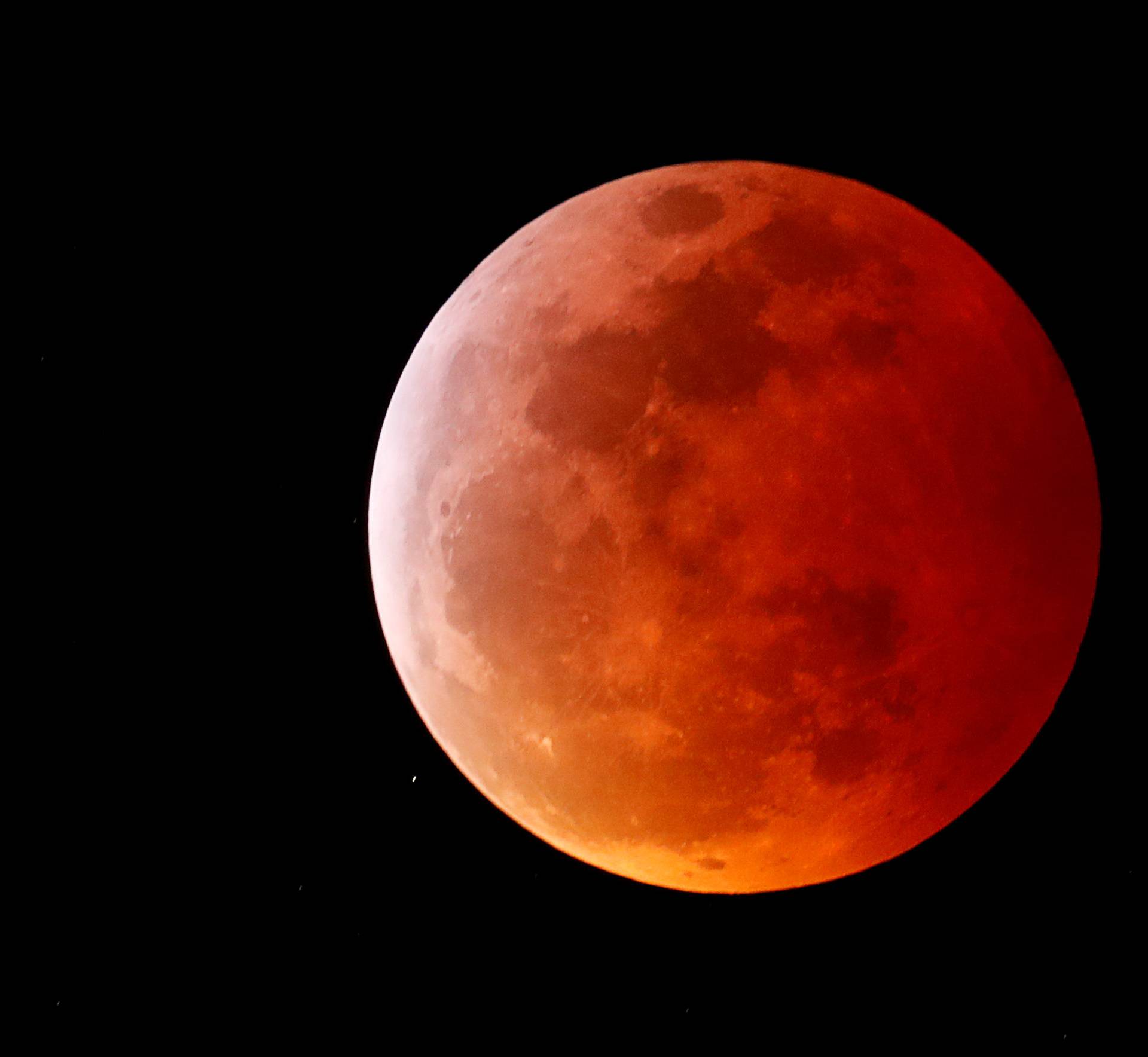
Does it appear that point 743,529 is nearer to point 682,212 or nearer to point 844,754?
point 844,754

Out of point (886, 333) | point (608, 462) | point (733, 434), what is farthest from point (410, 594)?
point (886, 333)

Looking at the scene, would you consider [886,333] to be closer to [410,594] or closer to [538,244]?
[538,244]

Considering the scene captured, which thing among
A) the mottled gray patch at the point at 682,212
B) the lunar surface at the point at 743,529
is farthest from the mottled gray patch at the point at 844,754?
the mottled gray patch at the point at 682,212

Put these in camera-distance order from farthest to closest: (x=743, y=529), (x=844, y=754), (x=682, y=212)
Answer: (x=682, y=212)
(x=844, y=754)
(x=743, y=529)

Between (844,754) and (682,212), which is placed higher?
(682,212)

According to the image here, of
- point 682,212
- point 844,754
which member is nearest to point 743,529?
point 844,754

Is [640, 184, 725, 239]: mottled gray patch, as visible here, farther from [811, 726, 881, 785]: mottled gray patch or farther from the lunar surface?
[811, 726, 881, 785]: mottled gray patch

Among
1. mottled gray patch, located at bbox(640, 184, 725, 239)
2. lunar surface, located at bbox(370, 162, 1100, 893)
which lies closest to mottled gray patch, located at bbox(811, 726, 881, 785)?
lunar surface, located at bbox(370, 162, 1100, 893)

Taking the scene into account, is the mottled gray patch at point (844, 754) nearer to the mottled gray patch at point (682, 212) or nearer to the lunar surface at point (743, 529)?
the lunar surface at point (743, 529)
